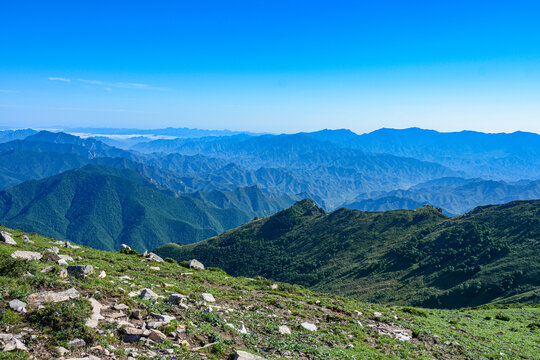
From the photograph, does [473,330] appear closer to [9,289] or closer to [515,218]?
[9,289]

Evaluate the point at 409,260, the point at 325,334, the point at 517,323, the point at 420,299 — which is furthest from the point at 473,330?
the point at 409,260

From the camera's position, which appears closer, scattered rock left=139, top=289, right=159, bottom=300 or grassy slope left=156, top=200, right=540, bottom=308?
scattered rock left=139, top=289, right=159, bottom=300

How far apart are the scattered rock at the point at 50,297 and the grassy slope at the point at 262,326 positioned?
1.57ft

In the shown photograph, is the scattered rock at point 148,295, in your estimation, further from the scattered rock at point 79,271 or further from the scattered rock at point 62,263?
the scattered rock at point 62,263

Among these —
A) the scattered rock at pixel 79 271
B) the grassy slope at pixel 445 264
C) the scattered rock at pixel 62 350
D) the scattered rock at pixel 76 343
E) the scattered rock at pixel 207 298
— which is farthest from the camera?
the grassy slope at pixel 445 264

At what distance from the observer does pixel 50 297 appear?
47.6 ft

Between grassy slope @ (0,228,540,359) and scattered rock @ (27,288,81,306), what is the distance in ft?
1.57

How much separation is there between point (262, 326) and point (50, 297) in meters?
11.9

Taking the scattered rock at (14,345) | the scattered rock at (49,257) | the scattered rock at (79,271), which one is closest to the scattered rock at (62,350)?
the scattered rock at (14,345)

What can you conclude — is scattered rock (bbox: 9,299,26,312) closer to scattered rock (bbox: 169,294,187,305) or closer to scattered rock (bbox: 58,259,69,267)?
scattered rock (bbox: 169,294,187,305)

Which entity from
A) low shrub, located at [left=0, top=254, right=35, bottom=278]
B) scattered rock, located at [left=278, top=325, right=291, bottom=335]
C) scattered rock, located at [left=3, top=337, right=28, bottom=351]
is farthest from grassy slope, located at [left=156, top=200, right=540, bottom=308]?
low shrub, located at [left=0, top=254, right=35, bottom=278]

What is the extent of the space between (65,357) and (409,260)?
168 meters

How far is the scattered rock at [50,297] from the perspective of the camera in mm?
14039

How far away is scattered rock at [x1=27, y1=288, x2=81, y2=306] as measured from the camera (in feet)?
46.1
